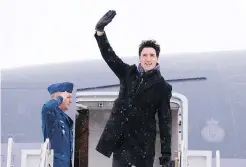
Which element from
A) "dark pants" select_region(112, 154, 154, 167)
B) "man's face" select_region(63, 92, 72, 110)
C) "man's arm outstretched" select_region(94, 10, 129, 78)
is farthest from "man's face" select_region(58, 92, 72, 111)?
"dark pants" select_region(112, 154, 154, 167)

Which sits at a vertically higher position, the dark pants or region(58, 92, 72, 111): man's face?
region(58, 92, 72, 111): man's face

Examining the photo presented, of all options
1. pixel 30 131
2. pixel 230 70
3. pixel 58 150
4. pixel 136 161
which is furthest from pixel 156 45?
pixel 30 131

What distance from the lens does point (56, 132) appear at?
4570mm

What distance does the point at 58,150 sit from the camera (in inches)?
180

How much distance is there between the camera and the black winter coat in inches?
158

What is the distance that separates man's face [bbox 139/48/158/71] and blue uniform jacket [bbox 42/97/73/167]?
1.06 m

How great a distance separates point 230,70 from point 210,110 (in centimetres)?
62

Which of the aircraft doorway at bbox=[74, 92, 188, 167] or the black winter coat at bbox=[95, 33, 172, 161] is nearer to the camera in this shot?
the black winter coat at bbox=[95, 33, 172, 161]

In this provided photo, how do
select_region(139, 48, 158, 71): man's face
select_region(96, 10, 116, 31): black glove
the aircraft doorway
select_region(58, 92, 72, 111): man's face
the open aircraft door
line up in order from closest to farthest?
select_region(96, 10, 116, 31): black glove, select_region(139, 48, 158, 71): man's face, the open aircraft door, select_region(58, 92, 72, 111): man's face, the aircraft doorway

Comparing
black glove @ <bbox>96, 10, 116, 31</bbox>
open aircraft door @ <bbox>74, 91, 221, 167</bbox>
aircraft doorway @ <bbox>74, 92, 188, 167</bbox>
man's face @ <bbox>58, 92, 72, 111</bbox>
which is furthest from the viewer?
aircraft doorway @ <bbox>74, 92, 188, 167</bbox>

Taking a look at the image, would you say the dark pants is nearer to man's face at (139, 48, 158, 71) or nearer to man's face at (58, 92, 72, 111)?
man's face at (139, 48, 158, 71)

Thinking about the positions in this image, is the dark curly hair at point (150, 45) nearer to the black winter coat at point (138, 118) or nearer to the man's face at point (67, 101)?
the black winter coat at point (138, 118)

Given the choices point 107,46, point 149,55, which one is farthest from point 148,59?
point 107,46

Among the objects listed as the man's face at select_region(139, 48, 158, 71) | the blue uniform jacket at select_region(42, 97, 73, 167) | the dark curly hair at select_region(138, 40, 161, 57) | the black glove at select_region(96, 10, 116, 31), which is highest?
the black glove at select_region(96, 10, 116, 31)
